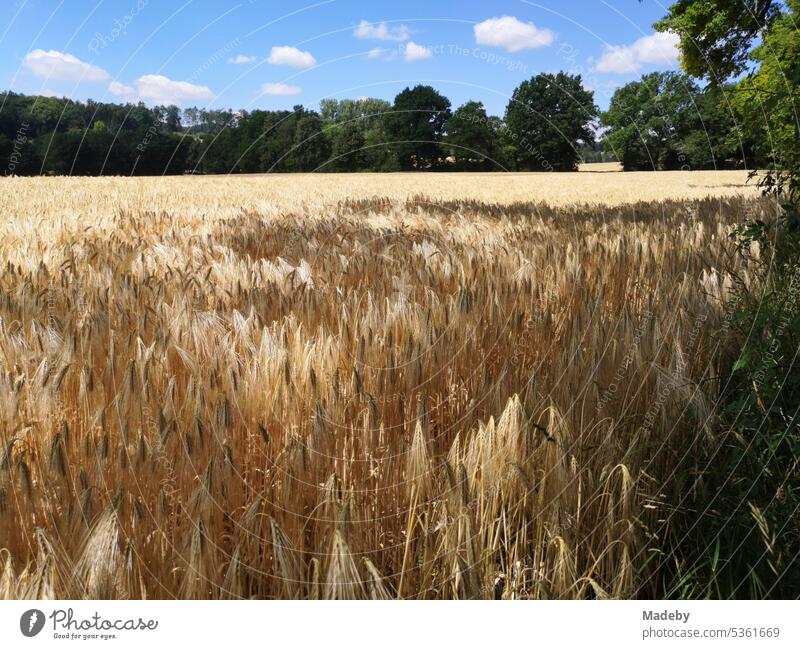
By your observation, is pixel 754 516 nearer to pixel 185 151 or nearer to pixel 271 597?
pixel 271 597

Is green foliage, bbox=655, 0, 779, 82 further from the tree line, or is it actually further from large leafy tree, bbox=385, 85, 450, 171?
large leafy tree, bbox=385, 85, 450, 171

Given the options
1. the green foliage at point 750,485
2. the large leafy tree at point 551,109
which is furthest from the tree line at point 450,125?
the green foliage at point 750,485

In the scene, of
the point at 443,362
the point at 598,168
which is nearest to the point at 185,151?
the point at 598,168

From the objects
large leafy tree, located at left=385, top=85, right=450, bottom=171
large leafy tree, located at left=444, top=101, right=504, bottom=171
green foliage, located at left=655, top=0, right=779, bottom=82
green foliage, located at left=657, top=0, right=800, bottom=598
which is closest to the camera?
green foliage, located at left=657, top=0, right=800, bottom=598

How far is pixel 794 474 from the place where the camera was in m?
1.54

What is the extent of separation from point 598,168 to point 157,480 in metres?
39.6

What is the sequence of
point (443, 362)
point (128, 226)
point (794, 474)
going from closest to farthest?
point (794, 474) → point (443, 362) → point (128, 226)
